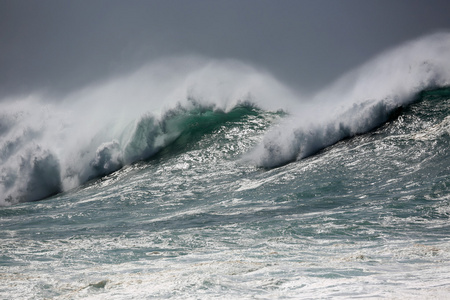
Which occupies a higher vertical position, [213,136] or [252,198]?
[213,136]

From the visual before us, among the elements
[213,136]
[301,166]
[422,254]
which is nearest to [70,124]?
[213,136]

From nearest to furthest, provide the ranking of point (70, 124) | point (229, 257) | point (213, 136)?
point (229, 257), point (213, 136), point (70, 124)

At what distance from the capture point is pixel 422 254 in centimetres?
509

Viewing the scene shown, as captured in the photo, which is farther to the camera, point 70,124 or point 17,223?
point 70,124

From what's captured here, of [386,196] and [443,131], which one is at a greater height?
[443,131]

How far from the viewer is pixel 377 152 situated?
1219cm

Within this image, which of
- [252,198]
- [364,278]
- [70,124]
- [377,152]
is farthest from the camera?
[70,124]

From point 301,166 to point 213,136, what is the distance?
486 centimetres

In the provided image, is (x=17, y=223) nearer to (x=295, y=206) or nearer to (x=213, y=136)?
(x=295, y=206)

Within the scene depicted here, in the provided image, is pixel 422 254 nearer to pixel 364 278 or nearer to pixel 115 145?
pixel 364 278

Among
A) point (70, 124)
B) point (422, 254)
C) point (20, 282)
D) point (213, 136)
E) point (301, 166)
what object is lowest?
point (422, 254)

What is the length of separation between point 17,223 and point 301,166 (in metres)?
7.76

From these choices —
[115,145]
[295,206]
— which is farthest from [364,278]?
[115,145]

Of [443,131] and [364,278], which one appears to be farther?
[443,131]
